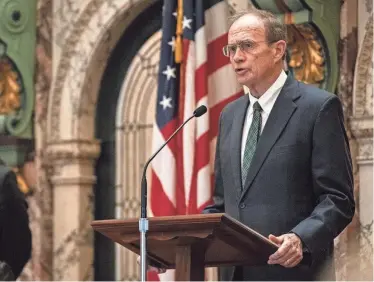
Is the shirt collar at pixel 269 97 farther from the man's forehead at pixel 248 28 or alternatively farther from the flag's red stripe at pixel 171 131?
the flag's red stripe at pixel 171 131

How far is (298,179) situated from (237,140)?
275 mm

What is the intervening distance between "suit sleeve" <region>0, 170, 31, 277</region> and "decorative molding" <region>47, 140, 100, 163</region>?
1424 mm

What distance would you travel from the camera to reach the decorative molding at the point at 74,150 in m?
5.86

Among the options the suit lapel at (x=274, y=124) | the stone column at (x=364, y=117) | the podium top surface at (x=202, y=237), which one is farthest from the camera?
the stone column at (x=364, y=117)

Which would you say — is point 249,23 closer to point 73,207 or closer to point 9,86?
point 73,207

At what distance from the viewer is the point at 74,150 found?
5.86 m

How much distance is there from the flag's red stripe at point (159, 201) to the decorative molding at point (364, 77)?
106 centimetres

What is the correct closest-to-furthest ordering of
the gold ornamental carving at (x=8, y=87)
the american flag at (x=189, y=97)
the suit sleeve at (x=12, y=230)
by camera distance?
the suit sleeve at (x=12, y=230) < the american flag at (x=189, y=97) < the gold ornamental carving at (x=8, y=87)

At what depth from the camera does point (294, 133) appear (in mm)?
3043

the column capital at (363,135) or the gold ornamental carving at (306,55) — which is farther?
the gold ornamental carving at (306,55)

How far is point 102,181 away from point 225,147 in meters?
2.82

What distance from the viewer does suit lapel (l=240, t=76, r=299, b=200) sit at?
10.00 feet

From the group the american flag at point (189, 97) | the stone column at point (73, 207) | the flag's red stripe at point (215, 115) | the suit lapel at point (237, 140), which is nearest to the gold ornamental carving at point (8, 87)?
the stone column at point (73, 207)

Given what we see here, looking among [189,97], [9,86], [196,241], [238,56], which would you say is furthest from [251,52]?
[9,86]
